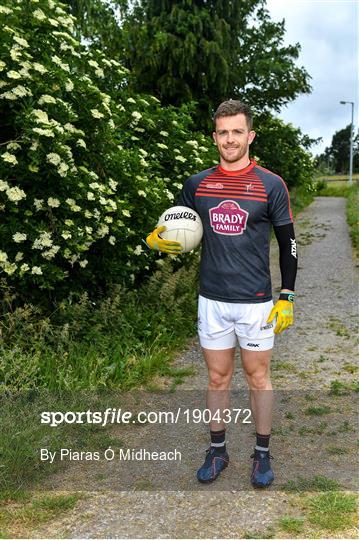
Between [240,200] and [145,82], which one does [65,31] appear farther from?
[145,82]

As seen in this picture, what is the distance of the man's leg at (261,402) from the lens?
359cm

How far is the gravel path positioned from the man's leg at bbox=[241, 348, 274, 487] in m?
0.10

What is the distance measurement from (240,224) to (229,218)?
0.08 m

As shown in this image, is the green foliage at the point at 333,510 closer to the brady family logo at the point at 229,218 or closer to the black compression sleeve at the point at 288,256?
the black compression sleeve at the point at 288,256

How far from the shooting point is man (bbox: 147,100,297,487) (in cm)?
345

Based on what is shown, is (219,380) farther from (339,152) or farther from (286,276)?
(339,152)

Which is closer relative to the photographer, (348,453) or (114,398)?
(348,453)

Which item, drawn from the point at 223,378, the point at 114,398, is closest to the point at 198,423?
the point at 114,398

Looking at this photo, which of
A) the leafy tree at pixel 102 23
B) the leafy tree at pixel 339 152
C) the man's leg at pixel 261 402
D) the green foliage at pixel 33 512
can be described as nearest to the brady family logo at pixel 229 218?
the man's leg at pixel 261 402

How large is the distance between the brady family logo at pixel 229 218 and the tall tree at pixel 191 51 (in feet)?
33.5

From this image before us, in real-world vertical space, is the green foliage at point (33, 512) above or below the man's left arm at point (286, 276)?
below

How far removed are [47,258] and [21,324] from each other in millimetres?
705

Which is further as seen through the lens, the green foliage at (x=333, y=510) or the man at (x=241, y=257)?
the man at (x=241, y=257)

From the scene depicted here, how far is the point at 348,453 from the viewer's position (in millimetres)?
4074
